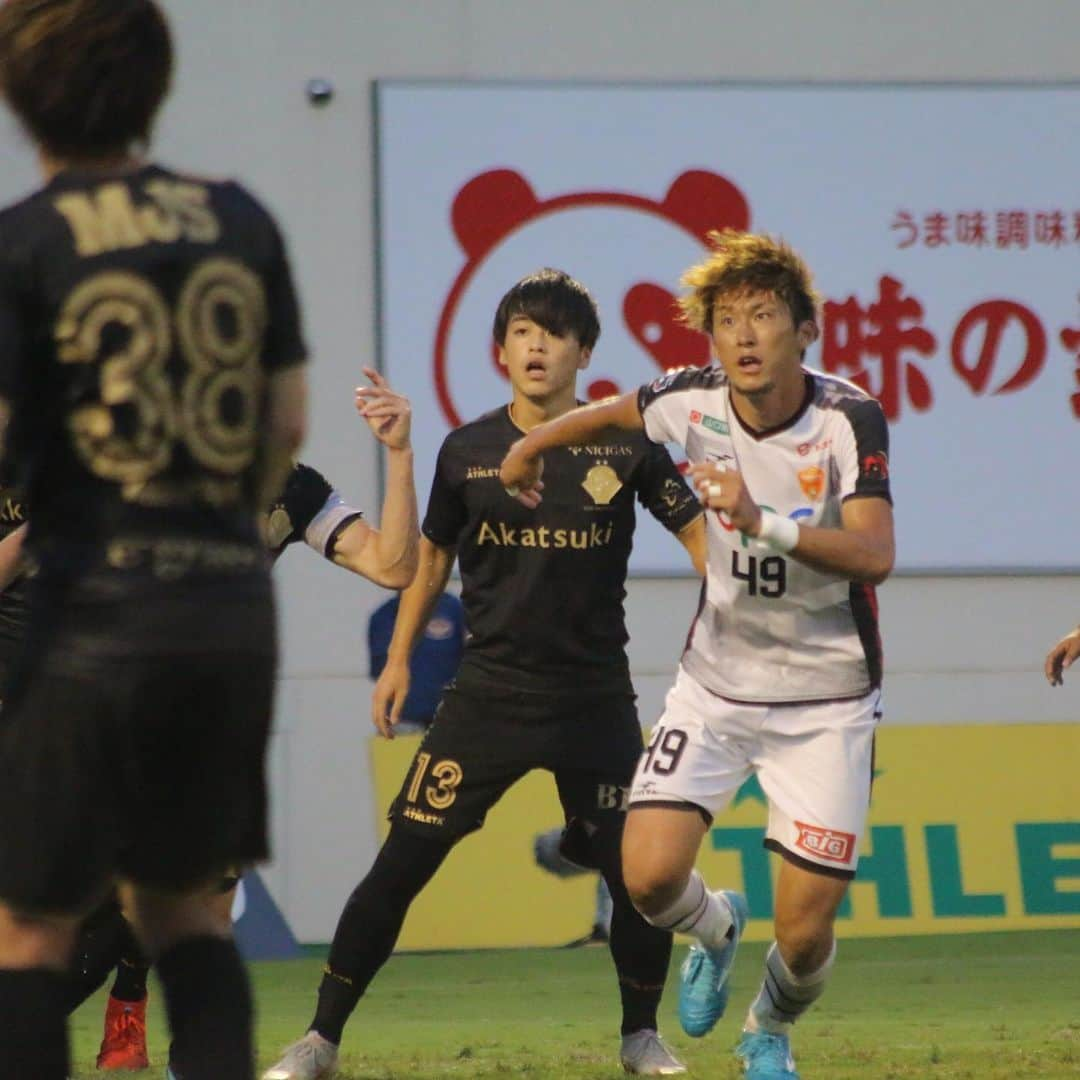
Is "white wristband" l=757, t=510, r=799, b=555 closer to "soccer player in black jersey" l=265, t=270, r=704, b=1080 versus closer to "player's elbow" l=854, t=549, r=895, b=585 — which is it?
"player's elbow" l=854, t=549, r=895, b=585

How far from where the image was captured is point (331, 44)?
1156 centimetres

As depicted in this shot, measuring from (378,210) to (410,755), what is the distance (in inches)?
109

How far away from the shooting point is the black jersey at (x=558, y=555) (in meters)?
6.36

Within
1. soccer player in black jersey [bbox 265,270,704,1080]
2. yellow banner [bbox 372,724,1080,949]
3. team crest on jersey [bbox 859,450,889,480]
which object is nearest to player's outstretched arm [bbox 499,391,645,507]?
soccer player in black jersey [bbox 265,270,704,1080]

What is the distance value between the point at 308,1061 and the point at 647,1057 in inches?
35.7

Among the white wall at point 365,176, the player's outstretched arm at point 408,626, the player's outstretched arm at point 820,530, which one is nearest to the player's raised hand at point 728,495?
the player's outstretched arm at point 820,530

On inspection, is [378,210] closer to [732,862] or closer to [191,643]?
[732,862]

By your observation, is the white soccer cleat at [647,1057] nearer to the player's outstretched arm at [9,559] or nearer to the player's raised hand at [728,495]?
the player's raised hand at [728,495]

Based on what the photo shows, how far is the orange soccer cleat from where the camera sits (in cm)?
639

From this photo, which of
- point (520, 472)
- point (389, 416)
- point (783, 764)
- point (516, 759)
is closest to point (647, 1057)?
point (516, 759)

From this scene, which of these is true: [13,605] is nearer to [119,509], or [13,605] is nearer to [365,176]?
[119,509]

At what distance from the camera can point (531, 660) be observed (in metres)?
6.34

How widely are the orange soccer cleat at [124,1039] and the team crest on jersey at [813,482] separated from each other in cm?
240

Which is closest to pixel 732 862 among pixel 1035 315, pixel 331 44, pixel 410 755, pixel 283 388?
pixel 410 755
